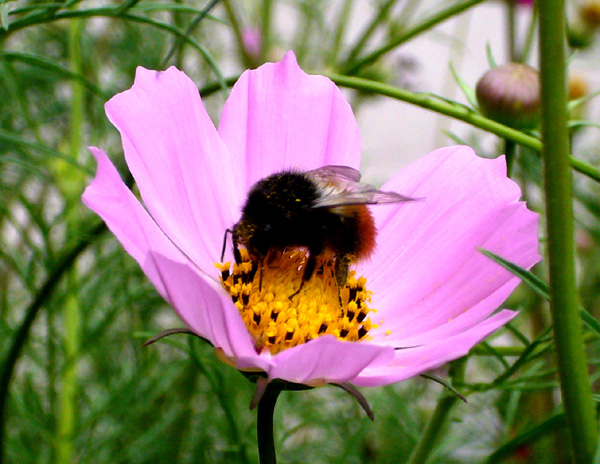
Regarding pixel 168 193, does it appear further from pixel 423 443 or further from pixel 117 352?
pixel 117 352

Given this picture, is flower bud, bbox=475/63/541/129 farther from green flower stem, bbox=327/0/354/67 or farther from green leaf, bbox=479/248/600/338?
green flower stem, bbox=327/0/354/67

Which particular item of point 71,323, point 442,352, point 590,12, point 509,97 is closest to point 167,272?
point 442,352

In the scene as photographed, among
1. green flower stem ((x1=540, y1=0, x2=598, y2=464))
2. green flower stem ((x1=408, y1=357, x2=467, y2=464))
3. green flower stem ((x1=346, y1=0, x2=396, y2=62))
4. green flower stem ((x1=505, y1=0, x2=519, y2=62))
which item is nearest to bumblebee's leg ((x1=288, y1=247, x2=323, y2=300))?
green flower stem ((x1=408, y1=357, x2=467, y2=464))

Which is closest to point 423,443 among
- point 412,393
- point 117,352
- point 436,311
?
point 436,311

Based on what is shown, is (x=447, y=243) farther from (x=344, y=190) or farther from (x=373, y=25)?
(x=373, y=25)

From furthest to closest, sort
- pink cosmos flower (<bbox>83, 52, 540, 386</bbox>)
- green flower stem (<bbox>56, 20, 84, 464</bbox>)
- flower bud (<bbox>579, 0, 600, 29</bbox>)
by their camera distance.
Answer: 1. flower bud (<bbox>579, 0, 600, 29</bbox>)
2. green flower stem (<bbox>56, 20, 84, 464</bbox>)
3. pink cosmos flower (<bbox>83, 52, 540, 386</bbox>)

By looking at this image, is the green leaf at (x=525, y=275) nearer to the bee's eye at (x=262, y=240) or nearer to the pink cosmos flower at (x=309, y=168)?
the pink cosmos flower at (x=309, y=168)
